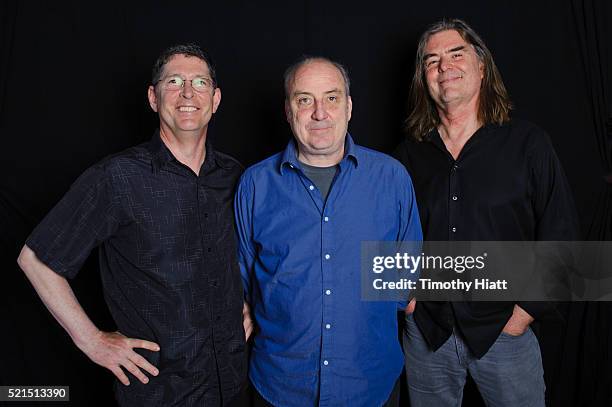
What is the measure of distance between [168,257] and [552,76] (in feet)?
6.14

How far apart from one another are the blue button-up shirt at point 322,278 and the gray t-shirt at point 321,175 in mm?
40

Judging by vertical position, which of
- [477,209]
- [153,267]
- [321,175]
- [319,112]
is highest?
[319,112]

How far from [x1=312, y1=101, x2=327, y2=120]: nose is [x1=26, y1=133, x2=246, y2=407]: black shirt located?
0.44 metres

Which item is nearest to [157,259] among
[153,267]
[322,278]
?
[153,267]

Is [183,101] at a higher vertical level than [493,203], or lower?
higher

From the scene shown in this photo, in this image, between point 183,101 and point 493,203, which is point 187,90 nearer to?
point 183,101

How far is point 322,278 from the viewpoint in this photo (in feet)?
5.08

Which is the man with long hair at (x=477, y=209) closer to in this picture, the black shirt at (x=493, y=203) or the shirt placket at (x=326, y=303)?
the black shirt at (x=493, y=203)

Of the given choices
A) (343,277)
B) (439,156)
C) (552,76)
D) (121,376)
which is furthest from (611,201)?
(121,376)

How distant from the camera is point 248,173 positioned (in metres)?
1.73

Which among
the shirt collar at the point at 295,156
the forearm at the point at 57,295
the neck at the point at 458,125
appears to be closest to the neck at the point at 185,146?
the shirt collar at the point at 295,156

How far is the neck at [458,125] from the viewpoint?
72.6 inches

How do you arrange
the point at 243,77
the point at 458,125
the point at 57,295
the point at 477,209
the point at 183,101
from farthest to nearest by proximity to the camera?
the point at 243,77 → the point at 458,125 → the point at 477,209 → the point at 183,101 → the point at 57,295

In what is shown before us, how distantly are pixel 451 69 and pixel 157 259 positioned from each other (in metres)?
1.19
